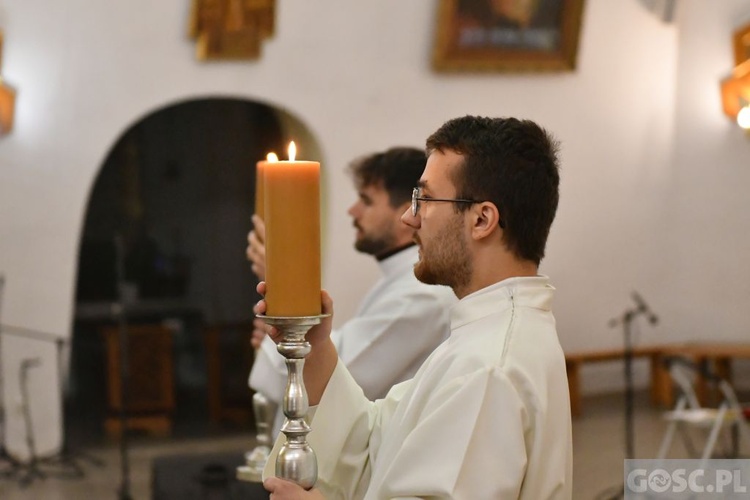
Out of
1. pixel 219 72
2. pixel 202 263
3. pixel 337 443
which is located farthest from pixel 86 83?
pixel 337 443

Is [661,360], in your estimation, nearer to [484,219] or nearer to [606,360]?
[606,360]

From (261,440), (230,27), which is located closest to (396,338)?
(261,440)

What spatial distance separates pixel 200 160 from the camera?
12203 millimetres

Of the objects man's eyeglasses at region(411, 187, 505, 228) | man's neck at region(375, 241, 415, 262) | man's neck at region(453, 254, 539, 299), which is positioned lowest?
man's neck at region(375, 241, 415, 262)

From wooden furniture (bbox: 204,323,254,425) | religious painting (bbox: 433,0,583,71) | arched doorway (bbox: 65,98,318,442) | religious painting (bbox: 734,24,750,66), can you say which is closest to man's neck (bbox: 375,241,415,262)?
religious painting (bbox: 433,0,583,71)

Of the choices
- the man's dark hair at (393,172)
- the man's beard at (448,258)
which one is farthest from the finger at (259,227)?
the man's beard at (448,258)

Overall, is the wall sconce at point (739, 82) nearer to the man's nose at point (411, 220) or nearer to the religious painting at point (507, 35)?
the religious painting at point (507, 35)

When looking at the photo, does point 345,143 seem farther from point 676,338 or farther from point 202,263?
point 676,338

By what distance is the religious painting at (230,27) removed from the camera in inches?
346

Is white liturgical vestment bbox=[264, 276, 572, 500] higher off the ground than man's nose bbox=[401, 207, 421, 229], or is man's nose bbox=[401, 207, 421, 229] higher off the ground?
man's nose bbox=[401, 207, 421, 229]

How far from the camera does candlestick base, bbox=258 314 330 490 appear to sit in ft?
6.06

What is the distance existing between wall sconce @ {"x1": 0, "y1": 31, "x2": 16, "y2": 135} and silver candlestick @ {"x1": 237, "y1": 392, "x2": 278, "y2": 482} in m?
5.44

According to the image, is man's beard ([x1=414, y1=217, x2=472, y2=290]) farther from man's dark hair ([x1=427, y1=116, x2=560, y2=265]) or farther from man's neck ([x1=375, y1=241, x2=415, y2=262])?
man's neck ([x1=375, y1=241, x2=415, y2=262])

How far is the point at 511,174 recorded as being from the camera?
2.13m
